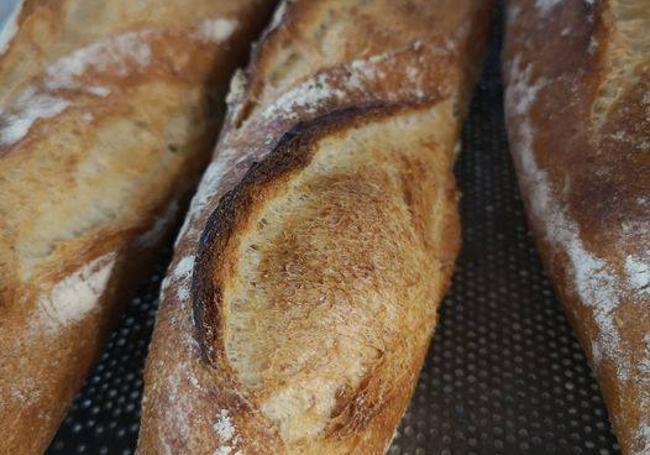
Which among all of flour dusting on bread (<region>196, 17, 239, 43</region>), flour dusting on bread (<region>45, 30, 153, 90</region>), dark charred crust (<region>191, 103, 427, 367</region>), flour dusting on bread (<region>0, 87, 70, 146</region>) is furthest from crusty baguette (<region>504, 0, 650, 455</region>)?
flour dusting on bread (<region>0, 87, 70, 146</region>)

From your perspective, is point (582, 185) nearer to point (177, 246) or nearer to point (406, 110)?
point (406, 110)

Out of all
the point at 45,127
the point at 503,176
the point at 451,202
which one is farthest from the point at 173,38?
the point at 503,176

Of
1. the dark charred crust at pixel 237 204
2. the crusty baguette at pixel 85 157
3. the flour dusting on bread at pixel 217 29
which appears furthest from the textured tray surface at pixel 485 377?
the flour dusting on bread at pixel 217 29

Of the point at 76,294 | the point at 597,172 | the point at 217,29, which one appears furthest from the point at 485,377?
the point at 217,29

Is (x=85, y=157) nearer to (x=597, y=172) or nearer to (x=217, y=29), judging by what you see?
(x=217, y=29)

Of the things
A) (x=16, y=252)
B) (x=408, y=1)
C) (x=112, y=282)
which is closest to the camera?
(x=16, y=252)
